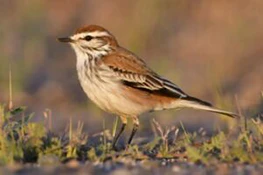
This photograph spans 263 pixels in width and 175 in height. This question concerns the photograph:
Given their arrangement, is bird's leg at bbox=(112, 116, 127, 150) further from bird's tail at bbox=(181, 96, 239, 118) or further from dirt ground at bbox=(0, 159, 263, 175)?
dirt ground at bbox=(0, 159, 263, 175)

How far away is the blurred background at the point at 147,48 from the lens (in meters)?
15.4

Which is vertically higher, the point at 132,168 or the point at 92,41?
the point at 92,41

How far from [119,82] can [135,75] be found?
33 cm

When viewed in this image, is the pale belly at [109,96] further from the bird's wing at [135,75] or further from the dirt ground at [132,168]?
the dirt ground at [132,168]

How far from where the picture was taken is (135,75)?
12.2 meters

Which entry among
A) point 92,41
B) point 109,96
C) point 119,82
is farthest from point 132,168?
point 92,41

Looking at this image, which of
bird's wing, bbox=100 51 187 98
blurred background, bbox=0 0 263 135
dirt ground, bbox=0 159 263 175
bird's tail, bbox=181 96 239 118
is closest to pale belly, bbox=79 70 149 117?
bird's wing, bbox=100 51 187 98

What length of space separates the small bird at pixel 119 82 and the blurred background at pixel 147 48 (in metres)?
1.44

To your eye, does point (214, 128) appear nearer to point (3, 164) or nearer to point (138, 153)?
point (138, 153)

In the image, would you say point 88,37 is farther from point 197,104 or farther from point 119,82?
point 197,104

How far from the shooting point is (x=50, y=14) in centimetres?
1994

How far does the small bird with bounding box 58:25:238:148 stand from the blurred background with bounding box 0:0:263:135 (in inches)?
56.9

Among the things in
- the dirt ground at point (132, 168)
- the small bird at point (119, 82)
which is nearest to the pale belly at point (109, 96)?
the small bird at point (119, 82)

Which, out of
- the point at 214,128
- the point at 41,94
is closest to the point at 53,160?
the point at 214,128
